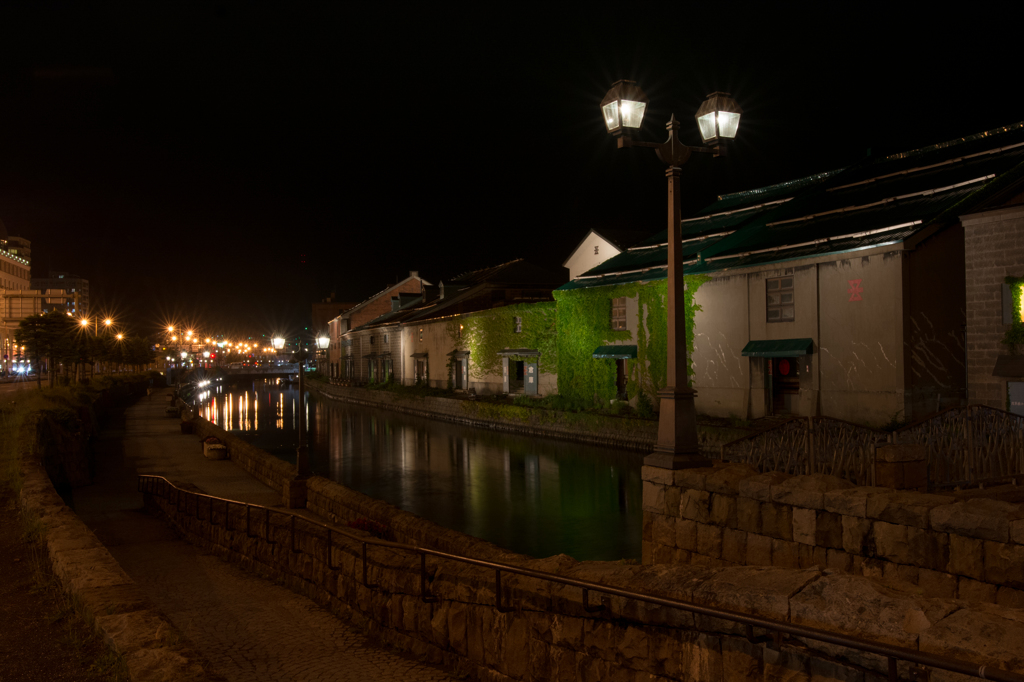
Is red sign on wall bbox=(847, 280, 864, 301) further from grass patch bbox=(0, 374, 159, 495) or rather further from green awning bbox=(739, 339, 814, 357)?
grass patch bbox=(0, 374, 159, 495)

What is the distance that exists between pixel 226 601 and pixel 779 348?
18347 mm

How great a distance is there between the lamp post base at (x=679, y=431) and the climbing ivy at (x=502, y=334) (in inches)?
1030

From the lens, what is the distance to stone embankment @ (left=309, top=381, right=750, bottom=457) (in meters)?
21.9

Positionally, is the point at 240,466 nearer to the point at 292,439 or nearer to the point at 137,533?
the point at 137,533

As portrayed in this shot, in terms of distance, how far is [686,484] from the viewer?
9.07m

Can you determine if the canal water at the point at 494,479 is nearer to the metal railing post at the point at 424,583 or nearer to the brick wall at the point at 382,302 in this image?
the metal railing post at the point at 424,583

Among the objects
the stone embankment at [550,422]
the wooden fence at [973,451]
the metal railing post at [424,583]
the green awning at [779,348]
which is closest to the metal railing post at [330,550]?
the metal railing post at [424,583]

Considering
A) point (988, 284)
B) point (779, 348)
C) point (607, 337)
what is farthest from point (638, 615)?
point (607, 337)

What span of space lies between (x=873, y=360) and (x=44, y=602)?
20719 mm

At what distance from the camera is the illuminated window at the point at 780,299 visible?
2334 cm

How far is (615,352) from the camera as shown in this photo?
30469 millimetres

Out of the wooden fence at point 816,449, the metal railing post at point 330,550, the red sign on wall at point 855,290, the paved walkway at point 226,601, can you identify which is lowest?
the paved walkway at point 226,601

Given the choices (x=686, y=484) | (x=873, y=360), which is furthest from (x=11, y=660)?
(x=873, y=360)

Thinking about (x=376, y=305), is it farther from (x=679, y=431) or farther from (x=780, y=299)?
(x=679, y=431)
